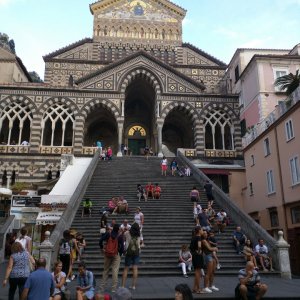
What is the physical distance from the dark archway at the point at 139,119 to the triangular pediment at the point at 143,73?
2.58 meters

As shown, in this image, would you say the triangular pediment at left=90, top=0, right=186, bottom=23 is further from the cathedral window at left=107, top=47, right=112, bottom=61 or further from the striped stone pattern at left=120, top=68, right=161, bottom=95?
the striped stone pattern at left=120, top=68, right=161, bottom=95

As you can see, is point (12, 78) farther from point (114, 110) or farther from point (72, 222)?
point (72, 222)

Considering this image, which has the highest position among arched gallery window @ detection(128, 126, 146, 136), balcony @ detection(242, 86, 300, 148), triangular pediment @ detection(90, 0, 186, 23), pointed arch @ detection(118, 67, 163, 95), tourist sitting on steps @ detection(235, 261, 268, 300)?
triangular pediment @ detection(90, 0, 186, 23)

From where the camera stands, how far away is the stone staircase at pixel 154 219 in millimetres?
Answer: 12820

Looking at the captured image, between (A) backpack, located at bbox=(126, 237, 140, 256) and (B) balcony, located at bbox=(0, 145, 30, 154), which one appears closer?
(A) backpack, located at bbox=(126, 237, 140, 256)

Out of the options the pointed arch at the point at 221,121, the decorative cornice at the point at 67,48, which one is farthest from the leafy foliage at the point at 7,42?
the pointed arch at the point at 221,121

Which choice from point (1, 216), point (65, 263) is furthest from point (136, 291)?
point (1, 216)

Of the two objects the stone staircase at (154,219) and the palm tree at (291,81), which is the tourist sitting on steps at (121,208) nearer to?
the stone staircase at (154,219)

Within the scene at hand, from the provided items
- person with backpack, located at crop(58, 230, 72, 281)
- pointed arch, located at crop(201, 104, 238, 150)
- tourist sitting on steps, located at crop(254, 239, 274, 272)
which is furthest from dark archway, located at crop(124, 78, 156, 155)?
person with backpack, located at crop(58, 230, 72, 281)

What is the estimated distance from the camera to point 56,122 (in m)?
33.7

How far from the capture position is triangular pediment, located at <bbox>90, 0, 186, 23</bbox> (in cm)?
4203

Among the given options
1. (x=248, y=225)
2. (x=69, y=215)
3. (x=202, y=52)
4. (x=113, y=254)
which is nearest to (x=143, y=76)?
(x=202, y=52)

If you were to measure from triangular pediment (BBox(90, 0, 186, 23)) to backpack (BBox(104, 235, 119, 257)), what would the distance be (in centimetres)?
3763

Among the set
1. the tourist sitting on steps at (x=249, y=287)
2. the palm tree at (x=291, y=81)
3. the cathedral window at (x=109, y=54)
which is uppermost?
the cathedral window at (x=109, y=54)
